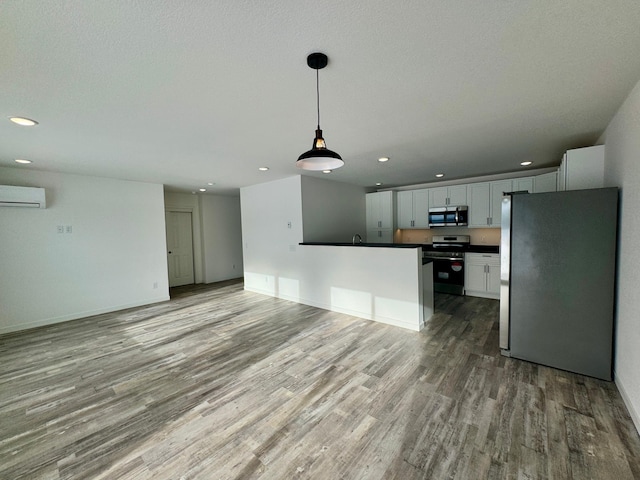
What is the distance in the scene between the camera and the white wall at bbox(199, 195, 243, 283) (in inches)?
294

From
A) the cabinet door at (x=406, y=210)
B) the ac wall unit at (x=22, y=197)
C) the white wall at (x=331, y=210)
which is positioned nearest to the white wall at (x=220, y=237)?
the ac wall unit at (x=22, y=197)

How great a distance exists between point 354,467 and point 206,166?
4192 millimetres

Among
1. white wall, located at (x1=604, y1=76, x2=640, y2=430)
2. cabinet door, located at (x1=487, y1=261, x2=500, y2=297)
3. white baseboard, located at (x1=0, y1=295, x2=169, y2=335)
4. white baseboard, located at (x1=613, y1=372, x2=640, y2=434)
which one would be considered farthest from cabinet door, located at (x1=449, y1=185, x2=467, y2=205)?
white baseboard, located at (x1=0, y1=295, x2=169, y2=335)

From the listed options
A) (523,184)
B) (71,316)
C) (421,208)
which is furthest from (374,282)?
(71,316)

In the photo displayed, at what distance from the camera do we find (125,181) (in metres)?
5.09

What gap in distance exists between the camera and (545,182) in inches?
186

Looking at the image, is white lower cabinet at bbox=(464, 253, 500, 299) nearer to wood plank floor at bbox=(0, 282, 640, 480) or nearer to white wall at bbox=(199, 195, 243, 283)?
wood plank floor at bbox=(0, 282, 640, 480)

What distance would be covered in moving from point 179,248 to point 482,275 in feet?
24.9

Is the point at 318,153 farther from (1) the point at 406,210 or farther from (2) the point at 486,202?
(1) the point at 406,210

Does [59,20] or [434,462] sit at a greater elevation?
[59,20]

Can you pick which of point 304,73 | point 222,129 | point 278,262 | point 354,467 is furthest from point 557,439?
point 278,262

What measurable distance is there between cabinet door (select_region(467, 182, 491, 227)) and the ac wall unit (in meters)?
7.88

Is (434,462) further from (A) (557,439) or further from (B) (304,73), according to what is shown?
(B) (304,73)

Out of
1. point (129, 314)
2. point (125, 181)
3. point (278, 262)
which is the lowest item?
point (129, 314)
